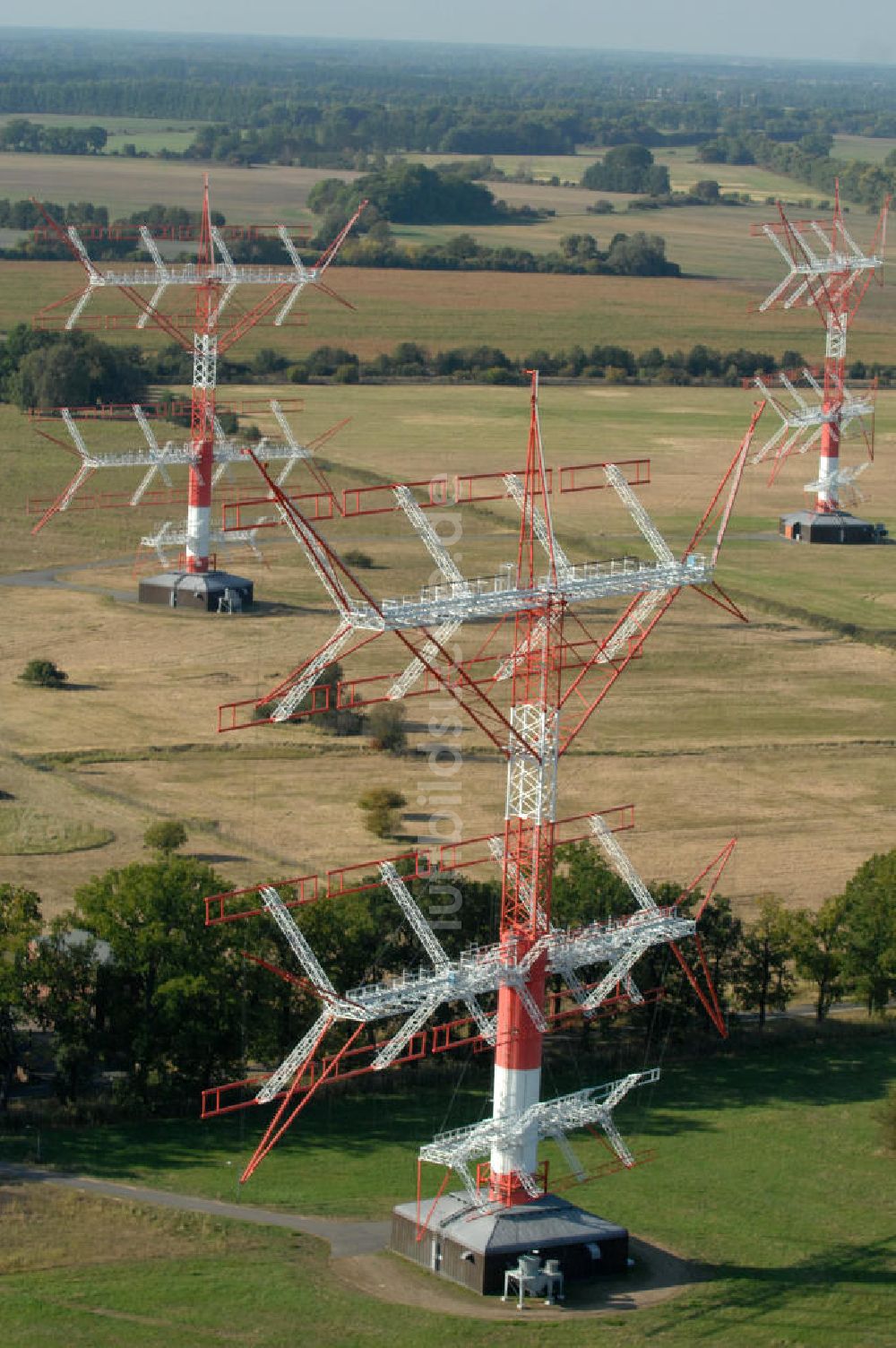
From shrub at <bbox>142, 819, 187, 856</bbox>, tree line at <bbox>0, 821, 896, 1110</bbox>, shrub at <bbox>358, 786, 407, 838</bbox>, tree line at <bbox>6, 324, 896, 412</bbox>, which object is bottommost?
tree line at <bbox>0, 821, 896, 1110</bbox>

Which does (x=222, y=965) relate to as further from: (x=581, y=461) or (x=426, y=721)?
(x=581, y=461)

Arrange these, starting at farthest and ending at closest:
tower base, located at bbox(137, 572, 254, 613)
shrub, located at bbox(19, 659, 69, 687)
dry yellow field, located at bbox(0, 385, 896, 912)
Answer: tower base, located at bbox(137, 572, 254, 613)
shrub, located at bbox(19, 659, 69, 687)
dry yellow field, located at bbox(0, 385, 896, 912)

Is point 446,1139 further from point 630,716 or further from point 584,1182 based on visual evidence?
point 630,716

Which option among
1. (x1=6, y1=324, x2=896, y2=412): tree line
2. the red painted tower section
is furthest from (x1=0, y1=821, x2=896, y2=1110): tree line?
(x1=6, y1=324, x2=896, y2=412): tree line

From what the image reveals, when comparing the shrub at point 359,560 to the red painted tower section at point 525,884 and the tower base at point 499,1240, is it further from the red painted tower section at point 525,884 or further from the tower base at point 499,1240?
the tower base at point 499,1240

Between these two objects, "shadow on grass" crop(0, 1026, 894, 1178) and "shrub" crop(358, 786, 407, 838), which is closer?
"shadow on grass" crop(0, 1026, 894, 1178)

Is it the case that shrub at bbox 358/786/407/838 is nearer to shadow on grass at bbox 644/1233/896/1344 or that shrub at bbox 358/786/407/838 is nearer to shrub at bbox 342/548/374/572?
shadow on grass at bbox 644/1233/896/1344

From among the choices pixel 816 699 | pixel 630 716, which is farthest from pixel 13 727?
pixel 816 699
